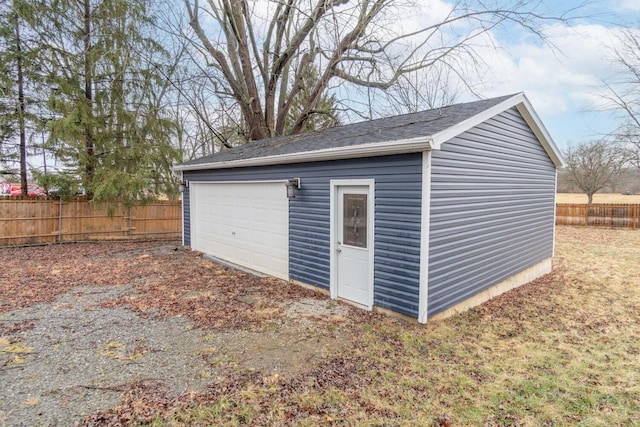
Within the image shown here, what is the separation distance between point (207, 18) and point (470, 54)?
998cm

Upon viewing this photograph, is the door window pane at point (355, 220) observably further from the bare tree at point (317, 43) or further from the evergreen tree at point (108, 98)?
the evergreen tree at point (108, 98)

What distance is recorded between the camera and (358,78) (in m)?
9.05

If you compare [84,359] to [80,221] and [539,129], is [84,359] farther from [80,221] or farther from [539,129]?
[80,221]

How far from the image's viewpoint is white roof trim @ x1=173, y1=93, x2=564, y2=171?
14.4 ft

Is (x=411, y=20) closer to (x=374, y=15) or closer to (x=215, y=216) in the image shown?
(x=374, y=15)

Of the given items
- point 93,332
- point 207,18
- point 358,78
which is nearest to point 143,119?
point 207,18

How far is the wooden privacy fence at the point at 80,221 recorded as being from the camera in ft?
34.2

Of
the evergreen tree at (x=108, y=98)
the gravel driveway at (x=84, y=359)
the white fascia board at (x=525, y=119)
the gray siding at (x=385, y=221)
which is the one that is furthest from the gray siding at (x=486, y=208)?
the evergreen tree at (x=108, y=98)

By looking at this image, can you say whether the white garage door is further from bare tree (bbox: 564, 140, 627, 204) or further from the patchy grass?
bare tree (bbox: 564, 140, 627, 204)

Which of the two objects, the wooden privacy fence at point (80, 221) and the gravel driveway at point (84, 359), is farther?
the wooden privacy fence at point (80, 221)

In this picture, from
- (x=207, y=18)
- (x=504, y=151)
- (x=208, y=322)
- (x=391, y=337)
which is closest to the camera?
(x=391, y=337)

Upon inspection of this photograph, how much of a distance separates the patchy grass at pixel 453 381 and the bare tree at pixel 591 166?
75.0ft

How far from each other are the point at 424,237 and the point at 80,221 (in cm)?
1135

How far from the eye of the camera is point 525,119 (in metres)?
6.57
